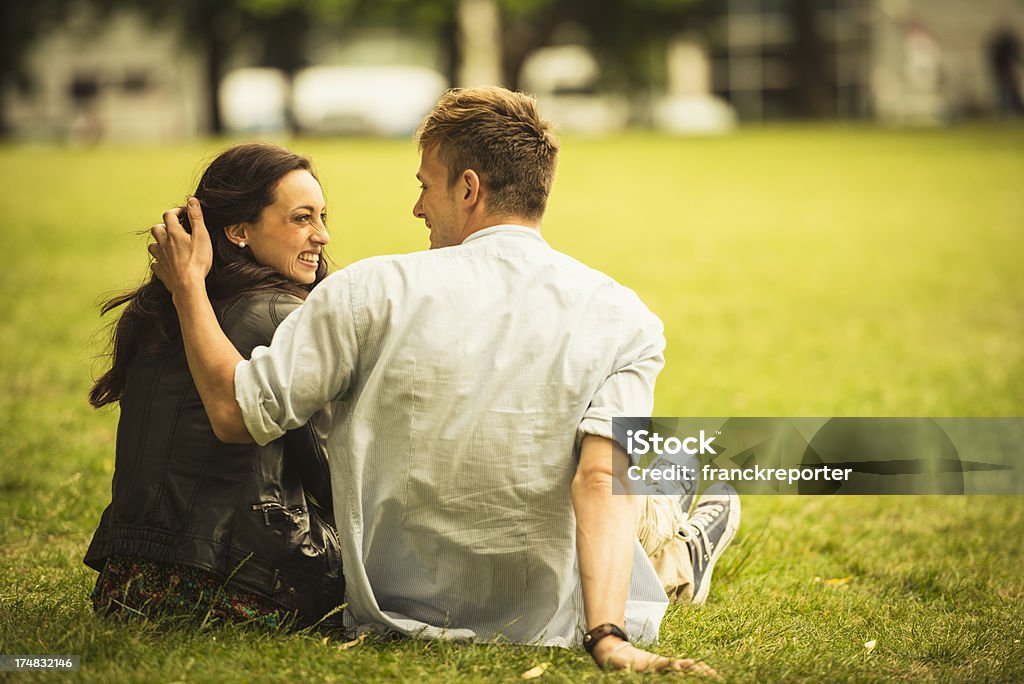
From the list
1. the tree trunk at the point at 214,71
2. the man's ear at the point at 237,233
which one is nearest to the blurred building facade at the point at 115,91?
the tree trunk at the point at 214,71

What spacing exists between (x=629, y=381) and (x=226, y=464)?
44.0 inches

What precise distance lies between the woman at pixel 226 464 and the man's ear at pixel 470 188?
0.61 m

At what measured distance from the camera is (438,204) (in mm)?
3496

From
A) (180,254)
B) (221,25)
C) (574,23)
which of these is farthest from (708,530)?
(221,25)

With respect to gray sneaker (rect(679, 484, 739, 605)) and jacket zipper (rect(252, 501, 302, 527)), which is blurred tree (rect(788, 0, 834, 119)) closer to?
gray sneaker (rect(679, 484, 739, 605))

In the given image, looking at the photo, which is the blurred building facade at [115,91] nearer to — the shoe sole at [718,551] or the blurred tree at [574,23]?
the blurred tree at [574,23]

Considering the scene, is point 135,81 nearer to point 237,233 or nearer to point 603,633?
point 237,233

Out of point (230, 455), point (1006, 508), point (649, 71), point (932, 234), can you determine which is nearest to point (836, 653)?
point (230, 455)

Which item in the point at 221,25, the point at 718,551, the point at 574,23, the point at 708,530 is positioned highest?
the point at 221,25

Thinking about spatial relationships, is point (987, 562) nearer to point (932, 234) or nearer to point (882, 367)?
point (882, 367)

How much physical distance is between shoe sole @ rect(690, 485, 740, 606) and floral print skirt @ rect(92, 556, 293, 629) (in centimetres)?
153

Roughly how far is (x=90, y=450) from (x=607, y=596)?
4380 mm

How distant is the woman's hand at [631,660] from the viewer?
10.9 feet

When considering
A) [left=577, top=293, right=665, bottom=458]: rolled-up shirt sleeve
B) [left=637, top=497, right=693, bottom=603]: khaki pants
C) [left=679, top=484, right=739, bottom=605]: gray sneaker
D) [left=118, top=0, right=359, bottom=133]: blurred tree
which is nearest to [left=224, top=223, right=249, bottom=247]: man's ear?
[left=577, top=293, right=665, bottom=458]: rolled-up shirt sleeve
